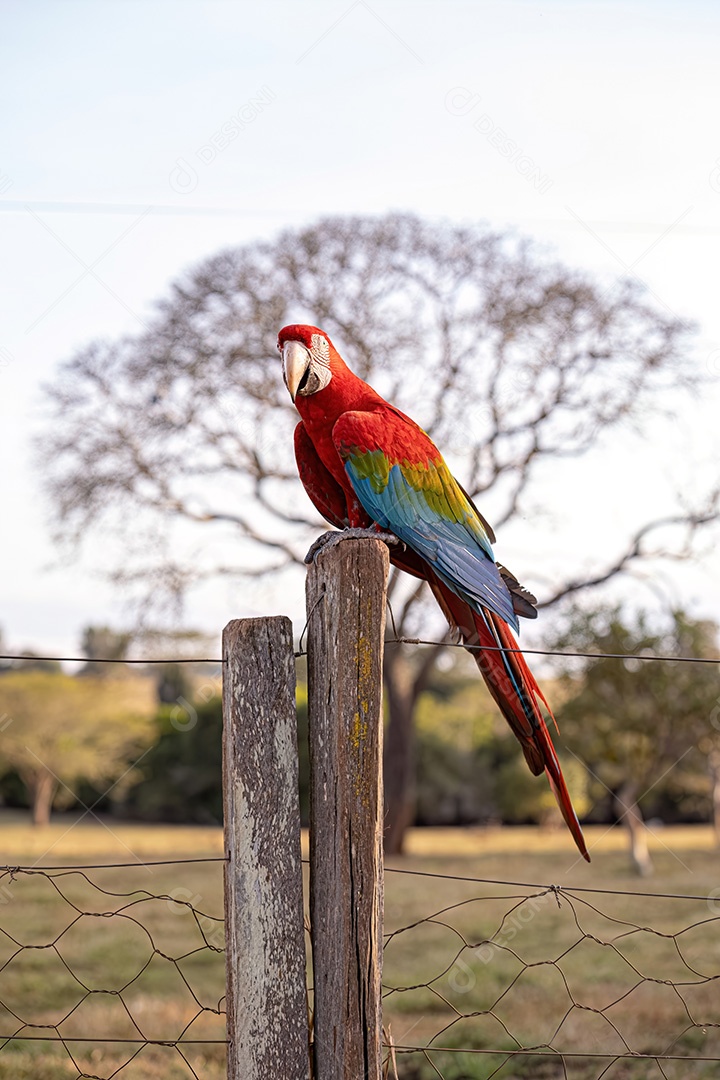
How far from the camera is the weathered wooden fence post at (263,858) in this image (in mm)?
1719

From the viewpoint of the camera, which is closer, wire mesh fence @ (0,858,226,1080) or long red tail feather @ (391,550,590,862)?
long red tail feather @ (391,550,590,862)

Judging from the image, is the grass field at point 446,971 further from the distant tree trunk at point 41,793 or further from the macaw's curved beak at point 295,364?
the distant tree trunk at point 41,793

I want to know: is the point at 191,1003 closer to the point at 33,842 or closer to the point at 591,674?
the point at 591,674

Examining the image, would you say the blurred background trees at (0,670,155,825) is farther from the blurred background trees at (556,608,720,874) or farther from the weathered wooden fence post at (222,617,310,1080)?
the weathered wooden fence post at (222,617,310,1080)

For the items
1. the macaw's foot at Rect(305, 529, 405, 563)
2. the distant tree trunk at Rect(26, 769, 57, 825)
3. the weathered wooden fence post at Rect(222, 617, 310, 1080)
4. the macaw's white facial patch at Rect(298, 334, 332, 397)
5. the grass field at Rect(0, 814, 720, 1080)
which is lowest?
the grass field at Rect(0, 814, 720, 1080)

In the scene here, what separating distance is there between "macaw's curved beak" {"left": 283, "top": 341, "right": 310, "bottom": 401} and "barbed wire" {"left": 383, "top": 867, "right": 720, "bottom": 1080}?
1.50m

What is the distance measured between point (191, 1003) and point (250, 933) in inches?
169

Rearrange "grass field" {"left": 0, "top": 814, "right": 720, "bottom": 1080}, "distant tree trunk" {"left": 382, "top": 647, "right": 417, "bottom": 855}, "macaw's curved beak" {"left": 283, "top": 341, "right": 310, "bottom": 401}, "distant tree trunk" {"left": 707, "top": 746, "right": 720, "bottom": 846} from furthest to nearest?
"distant tree trunk" {"left": 382, "top": 647, "right": 417, "bottom": 855}
"distant tree trunk" {"left": 707, "top": 746, "right": 720, "bottom": 846}
"grass field" {"left": 0, "top": 814, "right": 720, "bottom": 1080}
"macaw's curved beak" {"left": 283, "top": 341, "right": 310, "bottom": 401}

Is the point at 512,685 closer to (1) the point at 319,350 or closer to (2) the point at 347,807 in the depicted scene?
(2) the point at 347,807

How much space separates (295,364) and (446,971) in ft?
5.60

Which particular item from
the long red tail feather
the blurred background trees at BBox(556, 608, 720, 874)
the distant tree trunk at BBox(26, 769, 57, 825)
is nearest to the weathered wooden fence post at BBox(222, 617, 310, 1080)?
the long red tail feather

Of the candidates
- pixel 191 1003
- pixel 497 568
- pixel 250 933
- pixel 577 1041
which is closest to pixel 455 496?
pixel 497 568

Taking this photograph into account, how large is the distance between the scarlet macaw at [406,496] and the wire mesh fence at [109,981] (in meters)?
0.95

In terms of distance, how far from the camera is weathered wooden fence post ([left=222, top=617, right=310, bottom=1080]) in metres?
1.72
